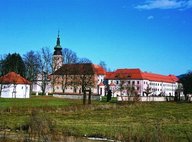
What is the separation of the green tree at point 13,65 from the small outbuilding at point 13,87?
60.0 feet

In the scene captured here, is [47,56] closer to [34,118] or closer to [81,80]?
[81,80]

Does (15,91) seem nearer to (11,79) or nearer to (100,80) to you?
(11,79)

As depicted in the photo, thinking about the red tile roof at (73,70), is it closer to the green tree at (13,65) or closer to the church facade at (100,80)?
the church facade at (100,80)

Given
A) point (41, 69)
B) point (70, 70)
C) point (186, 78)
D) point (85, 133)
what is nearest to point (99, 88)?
point (70, 70)

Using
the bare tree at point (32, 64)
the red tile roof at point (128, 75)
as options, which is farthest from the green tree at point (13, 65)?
the red tile roof at point (128, 75)

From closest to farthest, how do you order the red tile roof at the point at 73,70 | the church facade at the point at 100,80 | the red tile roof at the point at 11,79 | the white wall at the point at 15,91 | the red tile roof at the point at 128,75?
the red tile roof at the point at 11,79 < the white wall at the point at 15,91 < the church facade at the point at 100,80 < the red tile roof at the point at 73,70 < the red tile roof at the point at 128,75

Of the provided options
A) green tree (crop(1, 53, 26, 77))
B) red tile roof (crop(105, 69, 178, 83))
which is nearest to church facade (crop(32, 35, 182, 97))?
red tile roof (crop(105, 69, 178, 83))

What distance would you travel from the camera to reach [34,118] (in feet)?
69.2

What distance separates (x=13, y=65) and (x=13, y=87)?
21137 mm

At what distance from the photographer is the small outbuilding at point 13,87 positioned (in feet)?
288

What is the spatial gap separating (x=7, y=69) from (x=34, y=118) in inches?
3569

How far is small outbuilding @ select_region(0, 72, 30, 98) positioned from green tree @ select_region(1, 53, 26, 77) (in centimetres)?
1830

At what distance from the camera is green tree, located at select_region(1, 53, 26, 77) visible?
108625 mm

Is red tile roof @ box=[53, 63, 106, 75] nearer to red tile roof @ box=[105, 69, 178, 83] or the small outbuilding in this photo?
the small outbuilding
